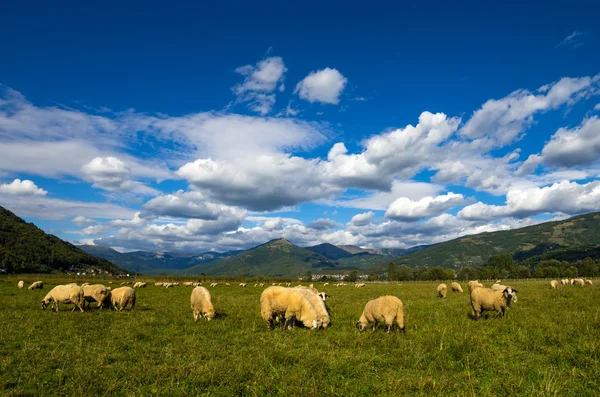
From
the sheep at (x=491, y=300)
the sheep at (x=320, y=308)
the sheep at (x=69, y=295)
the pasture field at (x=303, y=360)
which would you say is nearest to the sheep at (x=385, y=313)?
the pasture field at (x=303, y=360)

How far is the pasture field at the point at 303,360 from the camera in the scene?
25.8ft

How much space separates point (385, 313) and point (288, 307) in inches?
194

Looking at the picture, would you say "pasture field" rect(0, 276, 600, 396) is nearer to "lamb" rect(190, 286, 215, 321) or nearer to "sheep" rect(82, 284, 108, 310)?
"lamb" rect(190, 286, 215, 321)

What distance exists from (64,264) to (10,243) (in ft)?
91.1

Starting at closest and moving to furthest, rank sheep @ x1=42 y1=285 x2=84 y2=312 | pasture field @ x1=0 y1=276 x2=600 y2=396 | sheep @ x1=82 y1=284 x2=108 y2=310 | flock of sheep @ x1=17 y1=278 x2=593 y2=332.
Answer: pasture field @ x1=0 y1=276 x2=600 y2=396
flock of sheep @ x1=17 y1=278 x2=593 y2=332
sheep @ x1=42 y1=285 x2=84 y2=312
sheep @ x1=82 y1=284 x2=108 y2=310

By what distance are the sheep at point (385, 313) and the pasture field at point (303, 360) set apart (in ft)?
2.59

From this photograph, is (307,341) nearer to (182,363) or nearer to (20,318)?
(182,363)

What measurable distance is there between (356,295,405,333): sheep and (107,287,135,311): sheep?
17642 millimetres

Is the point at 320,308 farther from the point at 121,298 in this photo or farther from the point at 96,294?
the point at 96,294

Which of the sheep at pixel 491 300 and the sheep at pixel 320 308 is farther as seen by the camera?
the sheep at pixel 491 300

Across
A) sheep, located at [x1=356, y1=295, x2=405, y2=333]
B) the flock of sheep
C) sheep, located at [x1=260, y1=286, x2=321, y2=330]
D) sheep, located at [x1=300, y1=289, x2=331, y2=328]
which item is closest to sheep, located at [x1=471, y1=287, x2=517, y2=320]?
the flock of sheep

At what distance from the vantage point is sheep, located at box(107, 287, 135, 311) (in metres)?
23.3

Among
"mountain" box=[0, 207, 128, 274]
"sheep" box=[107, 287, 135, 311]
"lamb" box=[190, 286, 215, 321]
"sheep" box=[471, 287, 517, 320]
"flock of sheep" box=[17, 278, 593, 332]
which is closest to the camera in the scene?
"flock of sheep" box=[17, 278, 593, 332]

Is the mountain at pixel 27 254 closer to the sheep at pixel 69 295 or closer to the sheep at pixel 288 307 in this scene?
the sheep at pixel 69 295
